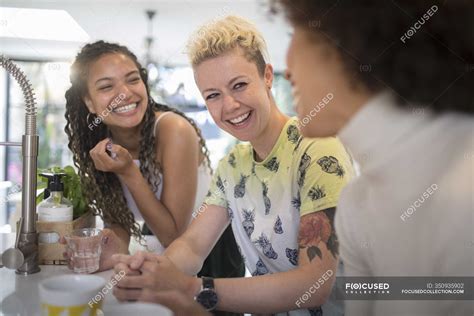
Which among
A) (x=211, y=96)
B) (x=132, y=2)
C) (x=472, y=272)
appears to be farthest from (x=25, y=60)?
(x=472, y=272)

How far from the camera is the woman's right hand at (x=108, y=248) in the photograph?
688 mm

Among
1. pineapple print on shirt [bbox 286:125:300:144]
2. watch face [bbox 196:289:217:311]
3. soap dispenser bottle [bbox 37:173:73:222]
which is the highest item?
pineapple print on shirt [bbox 286:125:300:144]

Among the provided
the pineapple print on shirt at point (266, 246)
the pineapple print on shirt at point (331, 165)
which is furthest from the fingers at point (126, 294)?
the pineapple print on shirt at point (331, 165)

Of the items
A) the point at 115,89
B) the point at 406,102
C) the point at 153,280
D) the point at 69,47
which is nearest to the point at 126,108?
the point at 115,89

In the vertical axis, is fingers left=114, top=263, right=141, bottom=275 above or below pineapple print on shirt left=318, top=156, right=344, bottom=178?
below

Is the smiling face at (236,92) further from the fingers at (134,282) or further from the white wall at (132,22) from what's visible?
the fingers at (134,282)

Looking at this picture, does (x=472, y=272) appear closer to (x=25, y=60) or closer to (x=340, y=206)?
(x=340, y=206)

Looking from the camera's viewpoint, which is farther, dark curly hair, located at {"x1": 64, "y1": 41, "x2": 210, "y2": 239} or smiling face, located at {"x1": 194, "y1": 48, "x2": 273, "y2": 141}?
dark curly hair, located at {"x1": 64, "y1": 41, "x2": 210, "y2": 239}

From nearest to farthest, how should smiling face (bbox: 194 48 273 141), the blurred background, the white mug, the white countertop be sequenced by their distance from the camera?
1. the white mug
2. the white countertop
3. smiling face (bbox: 194 48 273 141)
4. the blurred background

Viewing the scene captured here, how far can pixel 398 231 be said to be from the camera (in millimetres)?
538

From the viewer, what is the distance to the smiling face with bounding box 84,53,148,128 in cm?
→ 81

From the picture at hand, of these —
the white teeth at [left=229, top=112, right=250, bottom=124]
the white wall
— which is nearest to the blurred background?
the white wall

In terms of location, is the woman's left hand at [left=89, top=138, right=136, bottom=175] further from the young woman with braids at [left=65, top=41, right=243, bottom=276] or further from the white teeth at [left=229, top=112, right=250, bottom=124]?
the white teeth at [left=229, top=112, right=250, bottom=124]

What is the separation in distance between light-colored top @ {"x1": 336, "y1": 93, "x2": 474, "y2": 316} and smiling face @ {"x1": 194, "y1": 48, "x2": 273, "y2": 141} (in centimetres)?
20
